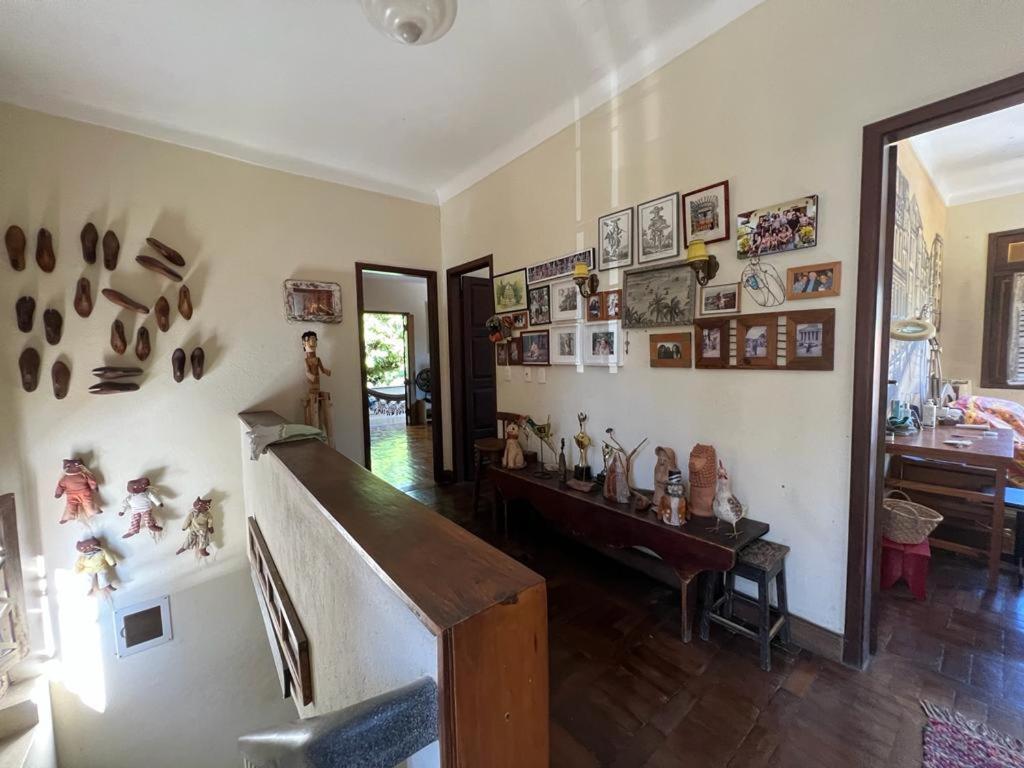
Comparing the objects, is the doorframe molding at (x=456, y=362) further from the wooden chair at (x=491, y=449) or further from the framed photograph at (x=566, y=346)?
the framed photograph at (x=566, y=346)

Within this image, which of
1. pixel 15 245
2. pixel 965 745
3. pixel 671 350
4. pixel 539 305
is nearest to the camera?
pixel 965 745

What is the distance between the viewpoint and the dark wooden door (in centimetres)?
393

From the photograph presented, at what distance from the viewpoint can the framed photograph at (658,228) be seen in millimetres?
2033

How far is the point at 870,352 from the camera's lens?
1.50 metres

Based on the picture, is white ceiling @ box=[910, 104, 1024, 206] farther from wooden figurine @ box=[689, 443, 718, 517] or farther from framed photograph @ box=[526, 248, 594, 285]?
wooden figurine @ box=[689, 443, 718, 517]

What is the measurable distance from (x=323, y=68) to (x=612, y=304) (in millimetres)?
2020

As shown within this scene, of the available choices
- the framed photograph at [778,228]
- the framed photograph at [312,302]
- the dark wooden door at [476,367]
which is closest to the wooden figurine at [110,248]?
the framed photograph at [312,302]

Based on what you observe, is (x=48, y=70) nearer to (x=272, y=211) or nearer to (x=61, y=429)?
(x=272, y=211)

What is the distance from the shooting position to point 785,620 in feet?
5.69

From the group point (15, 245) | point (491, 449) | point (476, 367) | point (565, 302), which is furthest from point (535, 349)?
point (15, 245)

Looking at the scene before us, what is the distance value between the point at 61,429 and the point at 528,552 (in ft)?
9.66

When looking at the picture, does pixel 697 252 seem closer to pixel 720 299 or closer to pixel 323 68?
pixel 720 299

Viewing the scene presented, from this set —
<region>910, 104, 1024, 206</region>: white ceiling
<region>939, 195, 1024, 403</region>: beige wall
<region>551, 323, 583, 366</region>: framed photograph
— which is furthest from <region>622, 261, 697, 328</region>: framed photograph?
<region>939, 195, 1024, 403</region>: beige wall

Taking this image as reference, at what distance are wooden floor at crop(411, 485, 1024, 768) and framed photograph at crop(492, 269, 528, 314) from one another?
77.7 inches
